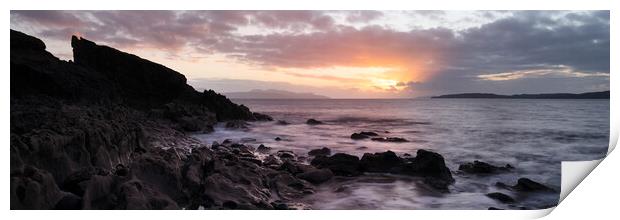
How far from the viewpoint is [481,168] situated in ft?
21.7

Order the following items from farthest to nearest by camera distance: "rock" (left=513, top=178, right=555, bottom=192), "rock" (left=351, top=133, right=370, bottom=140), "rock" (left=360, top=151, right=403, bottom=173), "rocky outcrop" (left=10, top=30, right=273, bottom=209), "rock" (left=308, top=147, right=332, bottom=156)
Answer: "rock" (left=351, top=133, right=370, bottom=140), "rock" (left=308, top=147, right=332, bottom=156), "rock" (left=360, top=151, right=403, bottom=173), "rock" (left=513, top=178, right=555, bottom=192), "rocky outcrop" (left=10, top=30, right=273, bottom=209)

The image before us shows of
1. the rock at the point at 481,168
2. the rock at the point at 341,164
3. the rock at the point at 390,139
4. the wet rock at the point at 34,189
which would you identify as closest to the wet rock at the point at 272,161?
the rock at the point at 341,164

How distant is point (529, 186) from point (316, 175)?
98.8 inches

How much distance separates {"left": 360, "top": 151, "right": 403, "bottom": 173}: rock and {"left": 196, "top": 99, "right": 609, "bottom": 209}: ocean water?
7.7 inches

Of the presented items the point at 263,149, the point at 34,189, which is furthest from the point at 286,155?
the point at 34,189

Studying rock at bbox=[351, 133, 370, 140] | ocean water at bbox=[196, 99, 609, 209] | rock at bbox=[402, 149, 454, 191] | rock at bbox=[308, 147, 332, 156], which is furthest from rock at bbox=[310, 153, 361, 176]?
rock at bbox=[351, 133, 370, 140]

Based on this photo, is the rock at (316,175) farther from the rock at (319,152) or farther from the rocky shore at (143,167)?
the rock at (319,152)

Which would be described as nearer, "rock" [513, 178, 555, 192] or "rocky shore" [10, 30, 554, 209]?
"rocky shore" [10, 30, 554, 209]

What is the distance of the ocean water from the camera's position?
5.36m

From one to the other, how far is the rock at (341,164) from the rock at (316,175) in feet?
0.86

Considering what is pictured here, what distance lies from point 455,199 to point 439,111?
7.22 meters

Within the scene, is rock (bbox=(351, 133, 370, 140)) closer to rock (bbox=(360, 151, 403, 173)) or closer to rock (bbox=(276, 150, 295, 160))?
rock (bbox=(276, 150, 295, 160))

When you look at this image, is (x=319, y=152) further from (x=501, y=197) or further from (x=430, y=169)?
(x=501, y=197)
